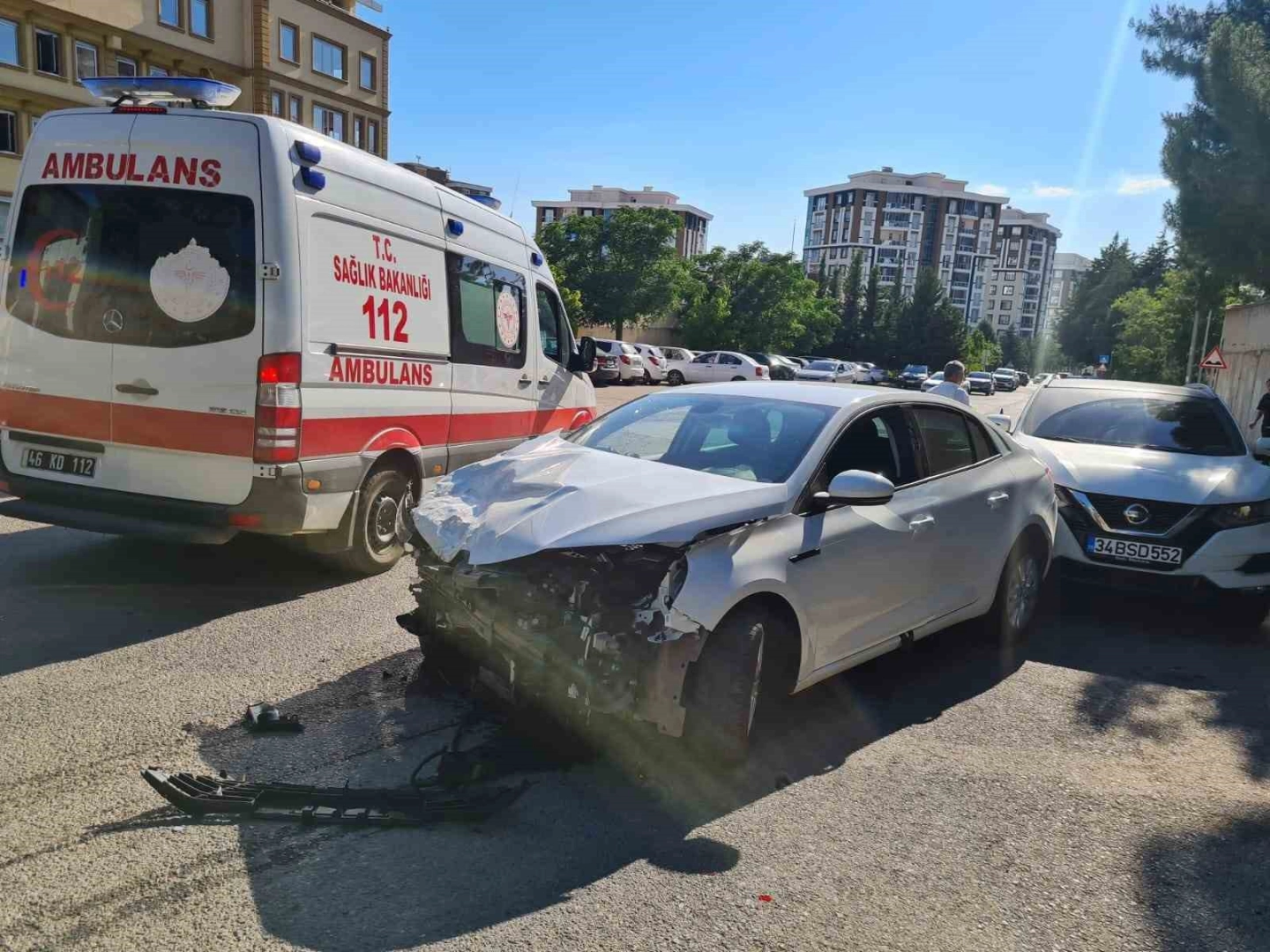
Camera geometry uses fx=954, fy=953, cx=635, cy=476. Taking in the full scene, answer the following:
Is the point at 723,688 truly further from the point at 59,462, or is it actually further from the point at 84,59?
the point at 84,59

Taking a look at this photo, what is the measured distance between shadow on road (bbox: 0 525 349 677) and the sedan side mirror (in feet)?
11.4

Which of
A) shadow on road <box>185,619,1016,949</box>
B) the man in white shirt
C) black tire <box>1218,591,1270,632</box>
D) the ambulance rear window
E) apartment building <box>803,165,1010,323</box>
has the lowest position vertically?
shadow on road <box>185,619,1016,949</box>

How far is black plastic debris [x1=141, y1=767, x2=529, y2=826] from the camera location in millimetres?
3236

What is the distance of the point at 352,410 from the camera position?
5.87 meters

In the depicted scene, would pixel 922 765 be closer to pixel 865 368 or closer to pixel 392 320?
pixel 392 320

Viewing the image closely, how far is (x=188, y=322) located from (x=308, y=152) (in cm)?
118

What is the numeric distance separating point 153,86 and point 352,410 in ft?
6.97

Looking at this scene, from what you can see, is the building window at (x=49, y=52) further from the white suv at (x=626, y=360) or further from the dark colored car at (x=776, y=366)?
the dark colored car at (x=776, y=366)

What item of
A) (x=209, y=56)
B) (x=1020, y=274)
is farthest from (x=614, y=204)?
(x=209, y=56)

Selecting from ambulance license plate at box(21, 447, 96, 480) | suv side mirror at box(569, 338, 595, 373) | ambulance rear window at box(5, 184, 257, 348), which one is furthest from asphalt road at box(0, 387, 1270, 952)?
suv side mirror at box(569, 338, 595, 373)

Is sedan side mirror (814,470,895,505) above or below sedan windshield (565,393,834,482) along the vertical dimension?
below

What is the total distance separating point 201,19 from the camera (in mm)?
36156

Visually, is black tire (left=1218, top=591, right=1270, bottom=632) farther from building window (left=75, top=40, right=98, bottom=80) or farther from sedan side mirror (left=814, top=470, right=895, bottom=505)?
building window (left=75, top=40, right=98, bottom=80)

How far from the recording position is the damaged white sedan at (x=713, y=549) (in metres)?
3.51
